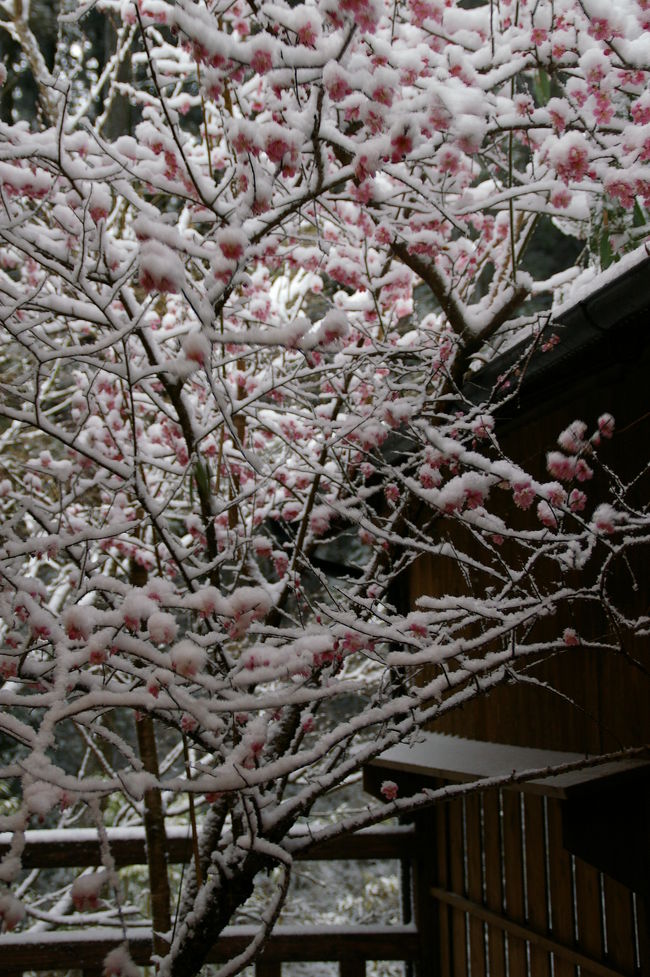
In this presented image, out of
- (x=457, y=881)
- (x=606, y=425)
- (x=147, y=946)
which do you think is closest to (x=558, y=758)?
(x=606, y=425)

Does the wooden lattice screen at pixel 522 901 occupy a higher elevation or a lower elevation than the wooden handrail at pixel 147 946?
higher

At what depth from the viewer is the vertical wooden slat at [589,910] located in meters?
2.80

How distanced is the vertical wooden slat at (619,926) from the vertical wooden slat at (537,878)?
1.47 ft

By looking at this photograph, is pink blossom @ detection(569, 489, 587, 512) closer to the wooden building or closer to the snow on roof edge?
the wooden building

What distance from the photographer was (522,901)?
11.0 feet

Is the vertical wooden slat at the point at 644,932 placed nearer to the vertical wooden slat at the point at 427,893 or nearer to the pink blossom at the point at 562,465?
the pink blossom at the point at 562,465

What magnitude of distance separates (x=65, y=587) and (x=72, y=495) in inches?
139

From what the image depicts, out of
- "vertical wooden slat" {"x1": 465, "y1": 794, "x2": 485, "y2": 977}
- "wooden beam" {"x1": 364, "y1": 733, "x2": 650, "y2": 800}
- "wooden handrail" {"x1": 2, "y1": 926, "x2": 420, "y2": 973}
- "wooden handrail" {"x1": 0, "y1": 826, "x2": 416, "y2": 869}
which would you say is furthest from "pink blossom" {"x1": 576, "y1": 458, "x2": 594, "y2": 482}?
"wooden handrail" {"x1": 2, "y1": 926, "x2": 420, "y2": 973}

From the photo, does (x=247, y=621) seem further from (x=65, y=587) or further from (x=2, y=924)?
(x=65, y=587)

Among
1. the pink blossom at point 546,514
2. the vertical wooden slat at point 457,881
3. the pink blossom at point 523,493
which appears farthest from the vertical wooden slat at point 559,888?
the pink blossom at point 523,493

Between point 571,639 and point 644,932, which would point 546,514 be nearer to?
point 571,639

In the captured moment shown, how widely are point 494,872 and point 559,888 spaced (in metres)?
0.59

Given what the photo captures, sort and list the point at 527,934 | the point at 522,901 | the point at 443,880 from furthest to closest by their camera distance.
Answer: the point at 443,880, the point at 522,901, the point at 527,934

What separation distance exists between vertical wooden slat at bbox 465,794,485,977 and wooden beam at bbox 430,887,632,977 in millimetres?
56
